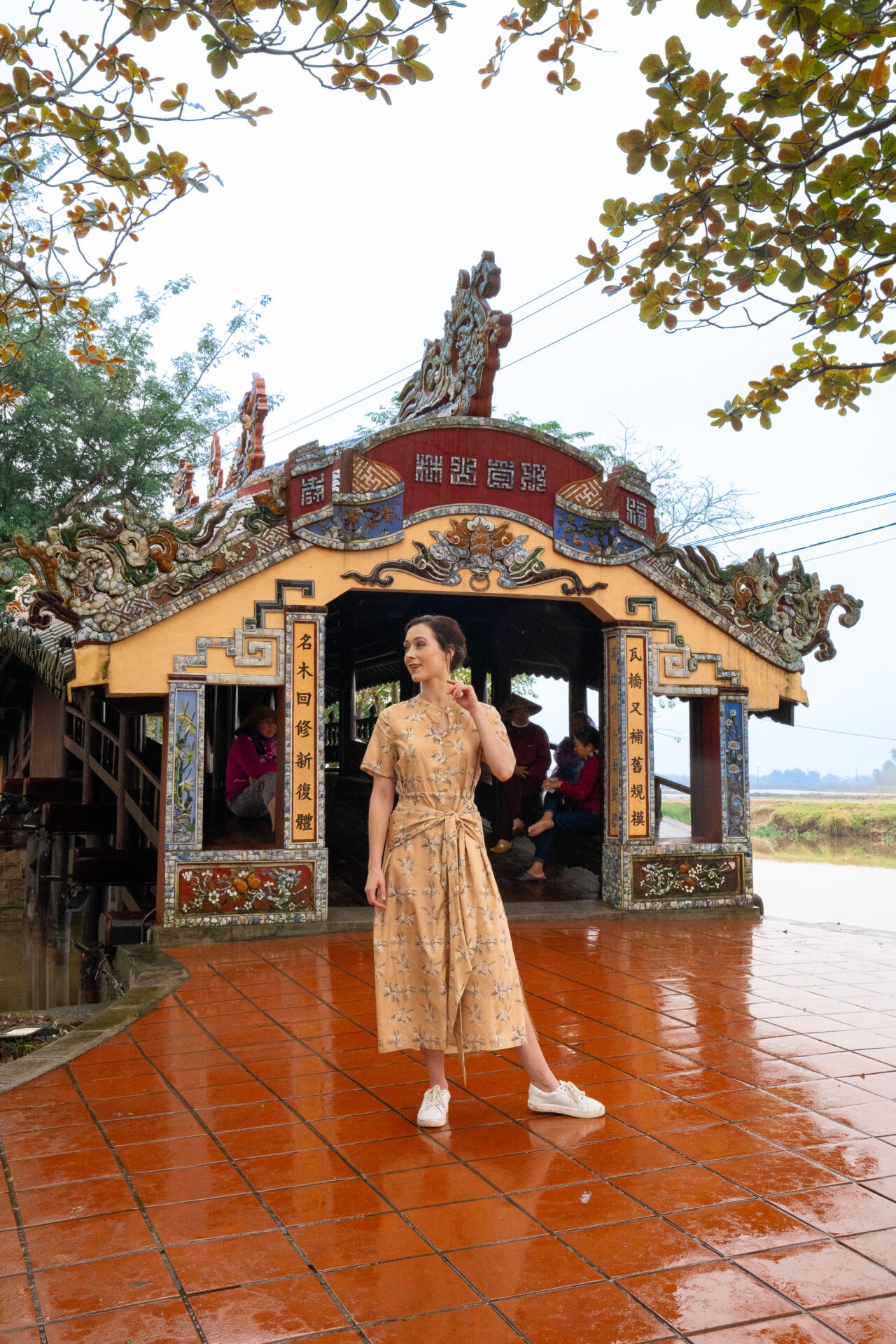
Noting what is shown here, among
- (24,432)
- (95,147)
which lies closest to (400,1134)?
(95,147)

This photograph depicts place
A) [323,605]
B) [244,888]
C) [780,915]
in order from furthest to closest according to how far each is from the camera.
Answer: [780,915] → [323,605] → [244,888]

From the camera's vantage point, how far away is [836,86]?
11.5 ft

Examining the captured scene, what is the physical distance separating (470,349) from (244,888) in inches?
157

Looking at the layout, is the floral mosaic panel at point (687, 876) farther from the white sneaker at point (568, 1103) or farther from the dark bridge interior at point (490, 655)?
the white sneaker at point (568, 1103)

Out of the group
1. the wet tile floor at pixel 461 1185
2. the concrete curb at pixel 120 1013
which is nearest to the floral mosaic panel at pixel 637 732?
the wet tile floor at pixel 461 1185

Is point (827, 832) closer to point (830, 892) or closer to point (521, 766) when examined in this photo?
point (830, 892)

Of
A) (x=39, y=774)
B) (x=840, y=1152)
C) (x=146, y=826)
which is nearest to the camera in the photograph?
(x=840, y=1152)

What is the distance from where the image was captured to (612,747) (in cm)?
799

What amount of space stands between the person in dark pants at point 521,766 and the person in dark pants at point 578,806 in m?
0.73

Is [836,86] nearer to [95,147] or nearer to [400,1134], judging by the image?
[95,147]

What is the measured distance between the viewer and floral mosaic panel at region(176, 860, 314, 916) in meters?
7.00

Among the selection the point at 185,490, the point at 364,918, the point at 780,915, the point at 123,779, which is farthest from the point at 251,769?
the point at 780,915

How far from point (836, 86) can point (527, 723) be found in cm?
687

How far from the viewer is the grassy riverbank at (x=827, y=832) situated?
25234mm
